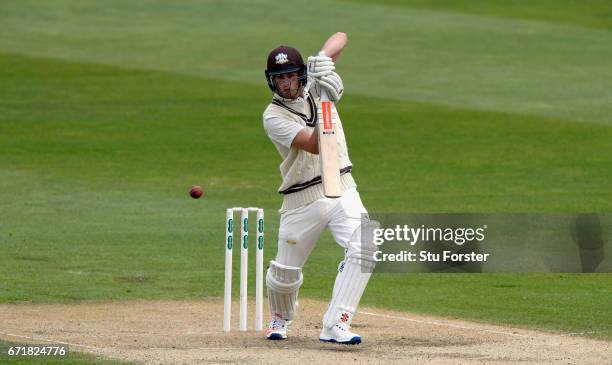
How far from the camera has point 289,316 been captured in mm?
9180

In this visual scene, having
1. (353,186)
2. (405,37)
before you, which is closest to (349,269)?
(353,186)

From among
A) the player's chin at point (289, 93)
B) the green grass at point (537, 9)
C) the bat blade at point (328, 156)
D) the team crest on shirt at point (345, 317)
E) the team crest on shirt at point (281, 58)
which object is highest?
the green grass at point (537, 9)

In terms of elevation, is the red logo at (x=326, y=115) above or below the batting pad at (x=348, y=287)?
above

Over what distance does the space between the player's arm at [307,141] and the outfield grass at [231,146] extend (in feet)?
7.54

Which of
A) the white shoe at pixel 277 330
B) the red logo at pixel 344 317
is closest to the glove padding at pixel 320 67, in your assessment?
the red logo at pixel 344 317

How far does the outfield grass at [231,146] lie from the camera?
A: 1187 centimetres

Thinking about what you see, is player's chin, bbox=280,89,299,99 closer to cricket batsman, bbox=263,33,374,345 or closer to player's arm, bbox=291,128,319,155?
cricket batsman, bbox=263,33,374,345

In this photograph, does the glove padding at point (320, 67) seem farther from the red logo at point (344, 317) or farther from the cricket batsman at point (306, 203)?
the red logo at point (344, 317)

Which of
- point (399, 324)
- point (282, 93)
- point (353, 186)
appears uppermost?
point (282, 93)

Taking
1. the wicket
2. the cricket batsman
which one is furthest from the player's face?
the wicket

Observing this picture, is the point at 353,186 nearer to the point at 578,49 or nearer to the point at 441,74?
the point at 441,74

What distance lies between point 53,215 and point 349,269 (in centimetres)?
683

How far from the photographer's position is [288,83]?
888 cm

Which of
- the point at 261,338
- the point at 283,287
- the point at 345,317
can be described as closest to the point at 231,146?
the point at 261,338
